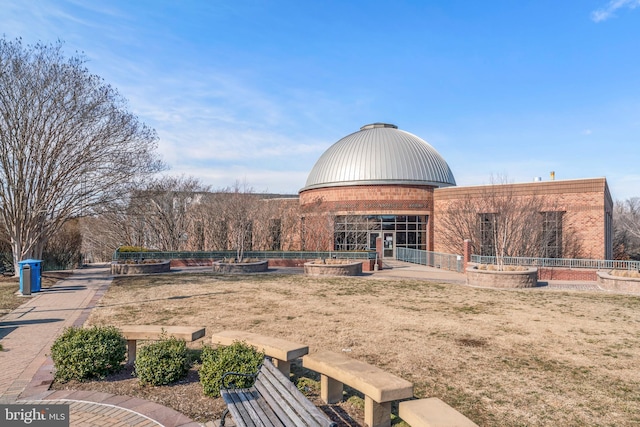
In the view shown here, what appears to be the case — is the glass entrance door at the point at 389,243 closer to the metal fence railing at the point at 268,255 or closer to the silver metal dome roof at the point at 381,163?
the silver metal dome roof at the point at 381,163

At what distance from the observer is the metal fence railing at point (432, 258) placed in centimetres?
2519

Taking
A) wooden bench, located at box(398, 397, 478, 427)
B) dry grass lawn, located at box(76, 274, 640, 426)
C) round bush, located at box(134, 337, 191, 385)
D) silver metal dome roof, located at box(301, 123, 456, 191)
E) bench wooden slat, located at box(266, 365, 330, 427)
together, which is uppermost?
silver metal dome roof, located at box(301, 123, 456, 191)

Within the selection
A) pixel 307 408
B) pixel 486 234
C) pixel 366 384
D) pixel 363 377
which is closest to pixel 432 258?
pixel 486 234

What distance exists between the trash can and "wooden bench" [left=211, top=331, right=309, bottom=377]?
39.5 feet

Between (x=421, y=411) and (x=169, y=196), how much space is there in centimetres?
3152

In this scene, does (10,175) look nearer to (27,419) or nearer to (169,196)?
(169,196)

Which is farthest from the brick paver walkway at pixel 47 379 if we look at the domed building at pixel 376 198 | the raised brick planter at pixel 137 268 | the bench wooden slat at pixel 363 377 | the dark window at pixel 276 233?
the dark window at pixel 276 233

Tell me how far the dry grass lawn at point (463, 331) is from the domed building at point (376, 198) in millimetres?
15130

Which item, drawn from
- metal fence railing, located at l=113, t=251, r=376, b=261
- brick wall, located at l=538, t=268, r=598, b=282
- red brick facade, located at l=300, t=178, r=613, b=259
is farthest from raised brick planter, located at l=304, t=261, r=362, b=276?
brick wall, located at l=538, t=268, r=598, b=282

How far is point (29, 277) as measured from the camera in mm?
14875

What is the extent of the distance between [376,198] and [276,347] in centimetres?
2914

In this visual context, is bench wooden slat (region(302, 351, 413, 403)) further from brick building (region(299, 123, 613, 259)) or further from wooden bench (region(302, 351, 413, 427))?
brick building (region(299, 123, 613, 259))

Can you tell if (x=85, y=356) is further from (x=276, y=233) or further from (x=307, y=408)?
(x=276, y=233)

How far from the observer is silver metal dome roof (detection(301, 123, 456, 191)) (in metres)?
36.3
